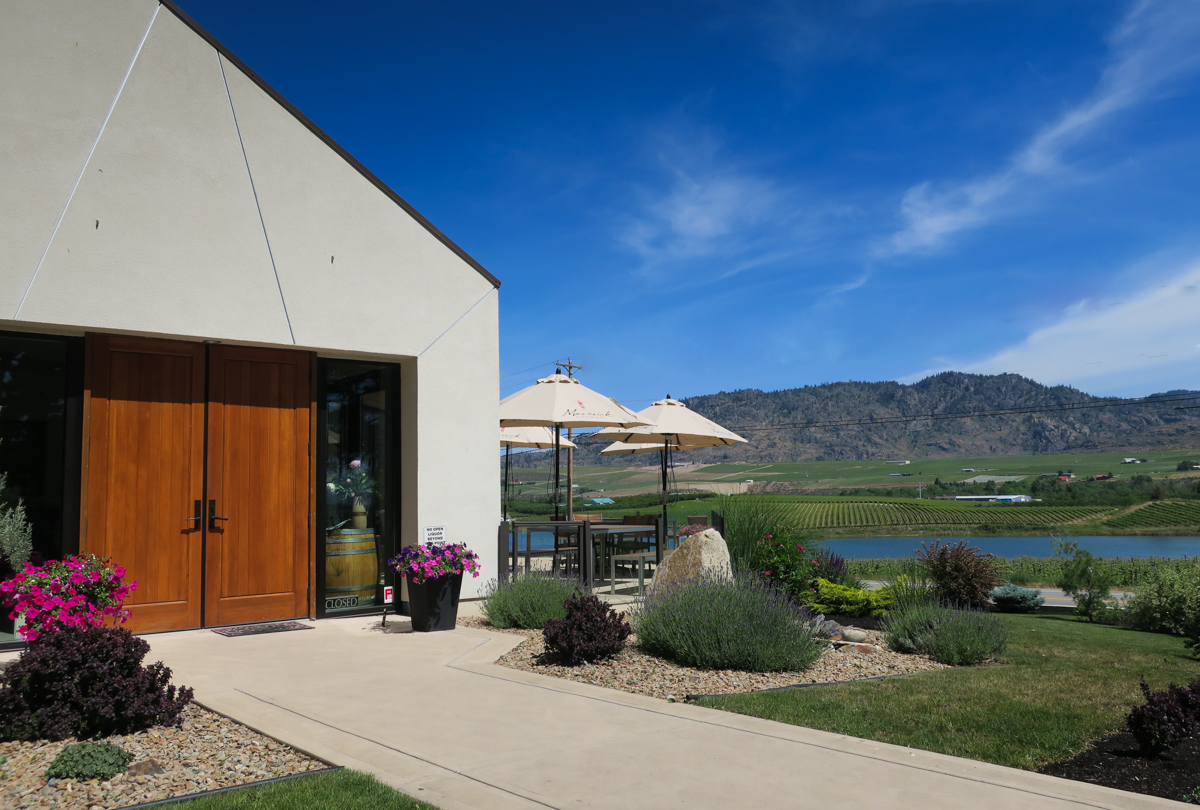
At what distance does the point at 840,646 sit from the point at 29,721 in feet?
21.0

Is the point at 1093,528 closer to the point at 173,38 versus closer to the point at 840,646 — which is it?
the point at 840,646

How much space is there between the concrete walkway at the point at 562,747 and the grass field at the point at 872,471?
136 m

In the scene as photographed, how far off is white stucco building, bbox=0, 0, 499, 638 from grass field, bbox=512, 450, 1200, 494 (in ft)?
435

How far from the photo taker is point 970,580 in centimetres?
1021

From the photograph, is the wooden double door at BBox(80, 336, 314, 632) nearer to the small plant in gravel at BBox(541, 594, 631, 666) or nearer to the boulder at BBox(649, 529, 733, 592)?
the small plant in gravel at BBox(541, 594, 631, 666)

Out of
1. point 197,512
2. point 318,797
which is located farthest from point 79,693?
point 197,512

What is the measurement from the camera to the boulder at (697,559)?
7707 millimetres

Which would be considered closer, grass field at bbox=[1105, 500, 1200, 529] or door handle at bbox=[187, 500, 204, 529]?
door handle at bbox=[187, 500, 204, 529]

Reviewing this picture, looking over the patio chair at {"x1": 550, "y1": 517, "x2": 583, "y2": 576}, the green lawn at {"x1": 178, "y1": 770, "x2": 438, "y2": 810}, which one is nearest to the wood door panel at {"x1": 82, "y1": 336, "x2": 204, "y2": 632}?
the patio chair at {"x1": 550, "y1": 517, "x2": 583, "y2": 576}

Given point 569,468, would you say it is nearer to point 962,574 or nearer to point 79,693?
point 962,574

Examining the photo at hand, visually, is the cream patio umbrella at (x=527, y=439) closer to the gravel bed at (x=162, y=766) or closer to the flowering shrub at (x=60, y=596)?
the flowering shrub at (x=60, y=596)

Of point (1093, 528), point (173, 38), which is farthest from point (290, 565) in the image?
point (1093, 528)

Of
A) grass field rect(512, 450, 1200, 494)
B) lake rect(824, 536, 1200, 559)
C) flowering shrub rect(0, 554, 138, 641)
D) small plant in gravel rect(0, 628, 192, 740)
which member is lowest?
lake rect(824, 536, 1200, 559)

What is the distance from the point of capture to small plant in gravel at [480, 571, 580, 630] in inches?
305
